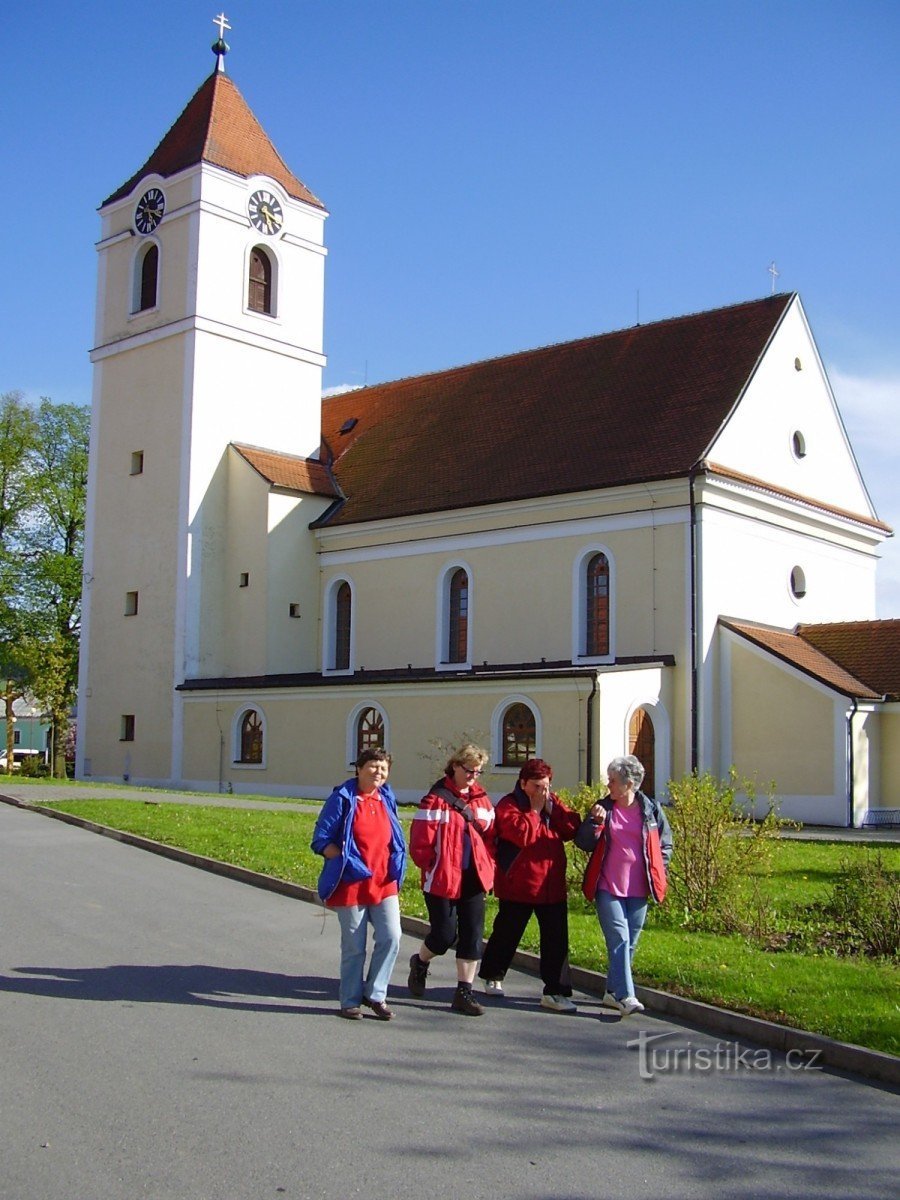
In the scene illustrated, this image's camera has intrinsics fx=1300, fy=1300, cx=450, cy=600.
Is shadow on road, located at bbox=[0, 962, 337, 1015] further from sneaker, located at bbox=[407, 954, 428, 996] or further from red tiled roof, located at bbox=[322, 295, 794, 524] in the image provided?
red tiled roof, located at bbox=[322, 295, 794, 524]

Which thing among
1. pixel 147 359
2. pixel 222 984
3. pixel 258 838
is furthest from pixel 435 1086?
pixel 147 359

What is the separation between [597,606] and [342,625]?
29.8 ft

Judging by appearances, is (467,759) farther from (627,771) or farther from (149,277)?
(149,277)

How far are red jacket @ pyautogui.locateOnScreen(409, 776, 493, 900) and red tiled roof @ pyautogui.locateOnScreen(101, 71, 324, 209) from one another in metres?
32.0

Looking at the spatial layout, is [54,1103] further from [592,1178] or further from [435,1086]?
[592,1178]

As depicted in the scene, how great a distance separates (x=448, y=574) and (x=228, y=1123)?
1103 inches

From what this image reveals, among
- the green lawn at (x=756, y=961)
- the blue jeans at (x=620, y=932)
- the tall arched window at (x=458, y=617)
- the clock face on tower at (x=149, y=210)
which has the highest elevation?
the clock face on tower at (x=149, y=210)

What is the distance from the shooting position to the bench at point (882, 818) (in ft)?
91.2

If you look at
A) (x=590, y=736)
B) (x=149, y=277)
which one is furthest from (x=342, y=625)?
(x=149, y=277)

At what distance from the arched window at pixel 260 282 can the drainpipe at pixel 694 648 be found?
634 inches

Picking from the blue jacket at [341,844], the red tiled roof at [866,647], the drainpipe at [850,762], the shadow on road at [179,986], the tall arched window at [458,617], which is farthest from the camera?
the tall arched window at [458,617]

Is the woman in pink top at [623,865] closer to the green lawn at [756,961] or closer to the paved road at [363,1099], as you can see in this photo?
the paved road at [363,1099]

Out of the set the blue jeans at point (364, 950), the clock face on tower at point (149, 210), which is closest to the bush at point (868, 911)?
the blue jeans at point (364, 950)

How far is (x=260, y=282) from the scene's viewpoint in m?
39.3
